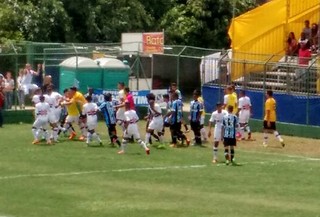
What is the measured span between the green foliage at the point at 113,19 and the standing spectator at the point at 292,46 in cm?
589

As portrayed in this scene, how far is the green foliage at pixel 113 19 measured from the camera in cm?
5378

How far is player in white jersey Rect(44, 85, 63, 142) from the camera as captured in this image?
36938 millimetres

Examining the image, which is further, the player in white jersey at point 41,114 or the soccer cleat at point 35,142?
the soccer cleat at point 35,142

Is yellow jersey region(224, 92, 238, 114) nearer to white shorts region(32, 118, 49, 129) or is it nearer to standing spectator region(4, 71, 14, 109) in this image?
white shorts region(32, 118, 49, 129)

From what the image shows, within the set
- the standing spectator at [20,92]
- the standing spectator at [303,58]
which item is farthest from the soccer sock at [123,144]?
the standing spectator at [20,92]

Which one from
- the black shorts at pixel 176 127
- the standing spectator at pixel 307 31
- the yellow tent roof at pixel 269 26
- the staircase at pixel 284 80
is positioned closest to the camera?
the black shorts at pixel 176 127

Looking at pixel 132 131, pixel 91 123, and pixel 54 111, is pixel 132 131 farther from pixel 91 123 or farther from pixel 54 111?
pixel 54 111

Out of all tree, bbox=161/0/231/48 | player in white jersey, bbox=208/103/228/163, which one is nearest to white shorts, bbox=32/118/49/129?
player in white jersey, bbox=208/103/228/163

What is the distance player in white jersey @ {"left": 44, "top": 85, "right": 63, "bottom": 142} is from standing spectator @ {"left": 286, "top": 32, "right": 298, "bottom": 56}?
11.5m

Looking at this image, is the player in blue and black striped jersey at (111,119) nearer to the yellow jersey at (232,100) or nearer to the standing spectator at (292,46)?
the yellow jersey at (232,100)

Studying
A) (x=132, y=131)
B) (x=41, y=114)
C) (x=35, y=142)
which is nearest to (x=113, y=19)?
(x=35, y=142)

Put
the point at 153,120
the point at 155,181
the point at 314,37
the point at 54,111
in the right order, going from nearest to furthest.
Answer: the point at 155,181, the point at 153,120, the point at 54,111, the point at 314,37

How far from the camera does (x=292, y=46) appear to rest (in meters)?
45.7

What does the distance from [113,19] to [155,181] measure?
27402 millimetres
